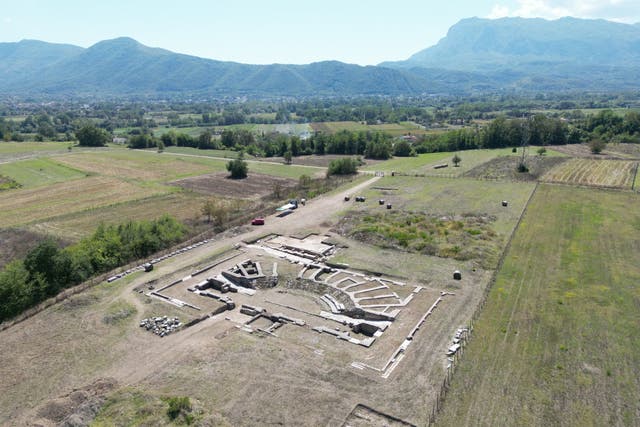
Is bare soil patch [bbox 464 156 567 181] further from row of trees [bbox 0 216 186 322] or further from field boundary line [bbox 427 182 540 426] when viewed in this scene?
row of trees [bbox 0 216 186 322]

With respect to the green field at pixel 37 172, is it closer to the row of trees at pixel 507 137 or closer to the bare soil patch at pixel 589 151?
the row of trees at pixel 507 137

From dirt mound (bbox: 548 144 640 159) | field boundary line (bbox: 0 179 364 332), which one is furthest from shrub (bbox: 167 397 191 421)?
dirt mound (bbox: 548 144 640 159)

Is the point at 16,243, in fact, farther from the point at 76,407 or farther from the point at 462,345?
the point at 462,345

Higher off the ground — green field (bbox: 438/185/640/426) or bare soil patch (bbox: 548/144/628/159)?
green field (bbox: 438/185/640/426)

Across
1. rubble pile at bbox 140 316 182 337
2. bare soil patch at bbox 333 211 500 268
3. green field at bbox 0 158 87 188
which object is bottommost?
green field at bbox 0 158 87 188

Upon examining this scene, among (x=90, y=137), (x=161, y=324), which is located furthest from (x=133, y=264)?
(x=90, y=137)

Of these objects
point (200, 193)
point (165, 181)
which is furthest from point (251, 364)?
point (165, 181)

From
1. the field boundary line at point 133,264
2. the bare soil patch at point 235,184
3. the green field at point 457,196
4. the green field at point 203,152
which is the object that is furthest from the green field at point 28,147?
the green field at point 457,196
